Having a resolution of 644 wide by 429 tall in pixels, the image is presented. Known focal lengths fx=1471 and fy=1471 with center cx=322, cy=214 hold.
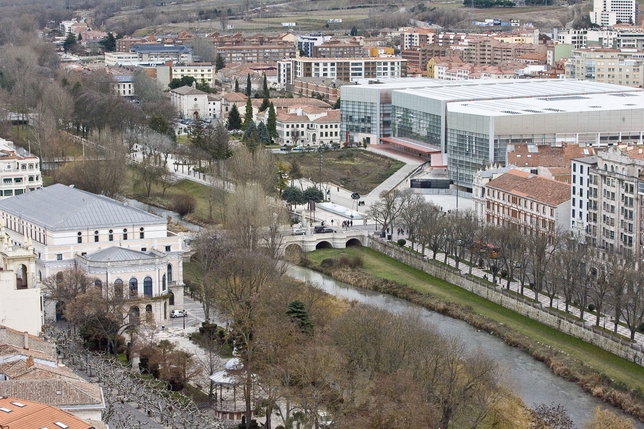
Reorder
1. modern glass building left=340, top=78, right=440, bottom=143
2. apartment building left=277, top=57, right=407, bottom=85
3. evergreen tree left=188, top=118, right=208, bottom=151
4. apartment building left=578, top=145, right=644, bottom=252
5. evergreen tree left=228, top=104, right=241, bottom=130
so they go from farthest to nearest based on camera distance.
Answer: apartment building left=277, top=57, right=407, bottom=85
evergreen tree left=228, top=104, right=241, bottom=130
modern glass building left=340, top=78, right=440, bottom=143
evergreen tree left=188, top=118, right=208, bottom=151
apartment building left=578, top=145, right=644, bottom=252

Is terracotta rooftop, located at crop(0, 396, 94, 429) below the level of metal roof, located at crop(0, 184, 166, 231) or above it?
above

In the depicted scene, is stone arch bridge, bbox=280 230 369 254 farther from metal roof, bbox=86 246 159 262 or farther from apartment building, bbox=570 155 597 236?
metal roof, bbox=86 246 159 262

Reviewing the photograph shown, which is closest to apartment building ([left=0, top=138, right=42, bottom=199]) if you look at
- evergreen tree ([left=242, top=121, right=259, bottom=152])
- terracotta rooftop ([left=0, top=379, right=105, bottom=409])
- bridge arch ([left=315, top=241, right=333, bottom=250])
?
bridge arch ([left=315, top=241, right=333, bottom=250])

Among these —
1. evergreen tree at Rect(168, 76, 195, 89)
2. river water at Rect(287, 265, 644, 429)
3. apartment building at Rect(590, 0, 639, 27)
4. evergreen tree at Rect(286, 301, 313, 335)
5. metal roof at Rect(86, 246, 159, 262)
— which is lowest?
river water at Rect(287, 265, 644, 429)

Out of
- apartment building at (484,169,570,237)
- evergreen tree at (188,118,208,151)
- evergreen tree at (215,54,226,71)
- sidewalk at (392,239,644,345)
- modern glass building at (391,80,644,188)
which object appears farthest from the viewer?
evergreen tree at (215,54,226,71)

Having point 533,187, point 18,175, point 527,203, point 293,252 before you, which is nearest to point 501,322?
point 527,203

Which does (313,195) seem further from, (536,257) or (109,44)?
(109,44)

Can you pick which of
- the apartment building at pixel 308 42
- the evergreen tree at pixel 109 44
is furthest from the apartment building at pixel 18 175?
the evergreen tree at pixel 109 44
